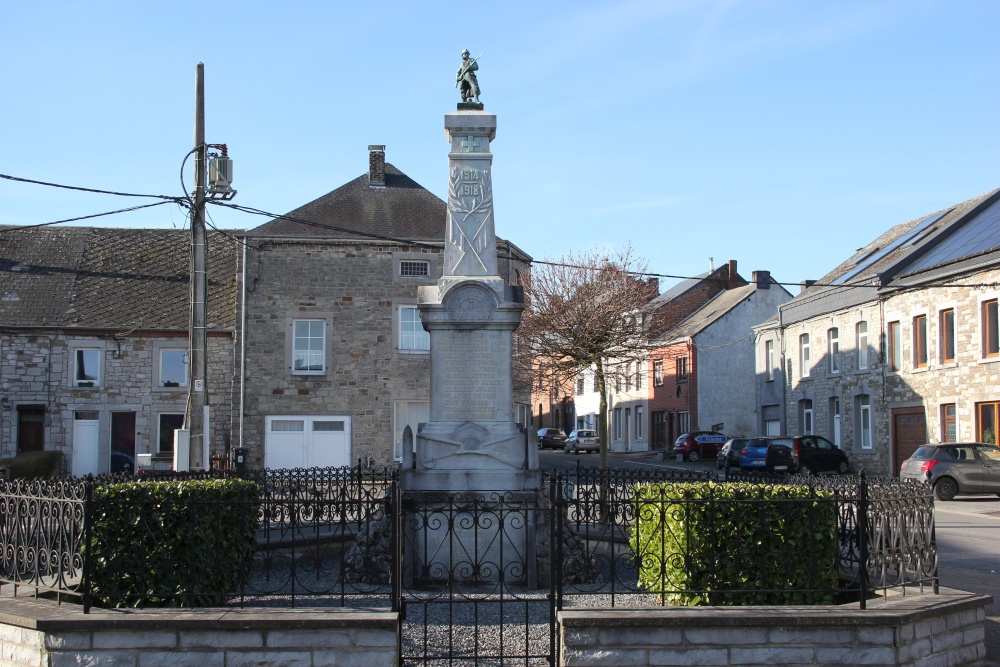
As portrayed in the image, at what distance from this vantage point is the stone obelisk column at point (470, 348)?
458 inches

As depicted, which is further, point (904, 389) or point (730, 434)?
point (730, 434)

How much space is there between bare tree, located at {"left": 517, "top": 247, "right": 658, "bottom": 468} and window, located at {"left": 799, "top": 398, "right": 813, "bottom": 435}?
791 cm

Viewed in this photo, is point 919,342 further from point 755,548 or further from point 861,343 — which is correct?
point 755,548

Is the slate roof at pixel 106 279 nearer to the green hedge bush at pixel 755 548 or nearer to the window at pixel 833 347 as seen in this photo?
the window at pixel 833 347

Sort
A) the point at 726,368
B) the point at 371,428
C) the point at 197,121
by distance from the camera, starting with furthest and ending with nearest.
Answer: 1. the point at 726,368
2. the point at 371,428
3. the point at 197,121

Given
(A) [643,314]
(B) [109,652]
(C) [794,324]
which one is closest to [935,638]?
(B) [109,652]

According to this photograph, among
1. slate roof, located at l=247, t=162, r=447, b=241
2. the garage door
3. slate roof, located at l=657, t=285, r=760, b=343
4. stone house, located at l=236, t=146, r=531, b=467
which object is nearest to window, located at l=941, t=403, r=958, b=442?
stone house, located at l=236, t=146, r=531, b=467

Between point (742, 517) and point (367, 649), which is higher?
point (742, 517)

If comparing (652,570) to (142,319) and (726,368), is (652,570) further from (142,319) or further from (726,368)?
(726,368)

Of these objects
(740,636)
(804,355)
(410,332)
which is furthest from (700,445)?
(740,636)

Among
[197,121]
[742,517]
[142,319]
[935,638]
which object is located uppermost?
[197,121]

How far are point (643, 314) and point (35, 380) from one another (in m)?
18.9

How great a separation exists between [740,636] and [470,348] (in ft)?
18.6

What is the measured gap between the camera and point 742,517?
25.7 feet
